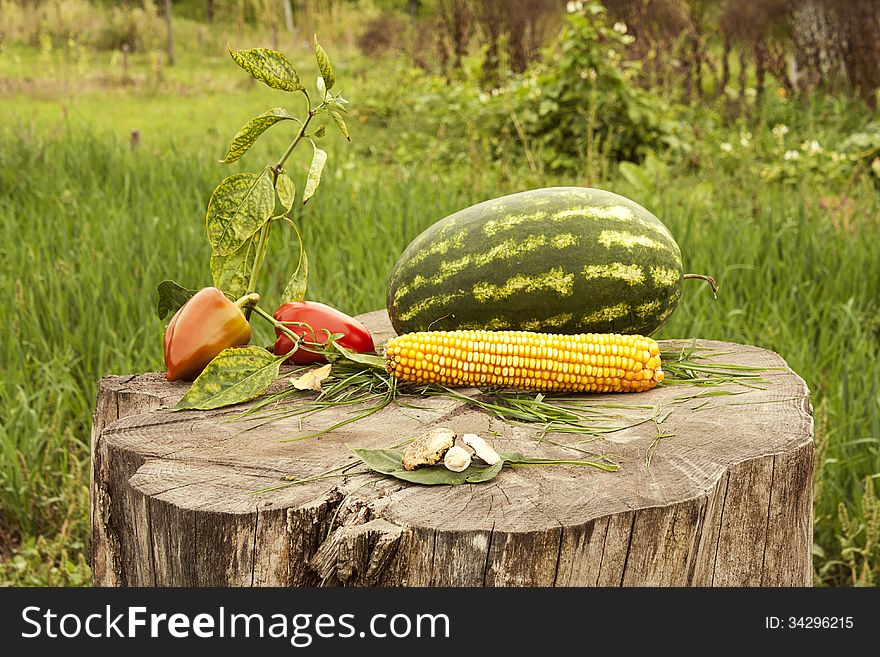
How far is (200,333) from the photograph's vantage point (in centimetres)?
227

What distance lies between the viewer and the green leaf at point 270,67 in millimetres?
2231

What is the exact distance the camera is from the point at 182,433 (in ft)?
6.35

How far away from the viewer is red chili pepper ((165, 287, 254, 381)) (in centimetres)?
226

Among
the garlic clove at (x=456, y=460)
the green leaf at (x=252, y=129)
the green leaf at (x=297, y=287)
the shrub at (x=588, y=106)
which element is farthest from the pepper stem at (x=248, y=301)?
the shrub at (x=588, y=106)

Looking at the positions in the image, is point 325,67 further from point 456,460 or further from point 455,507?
point 455,507

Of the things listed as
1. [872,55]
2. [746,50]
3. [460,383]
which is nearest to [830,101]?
[872,55]

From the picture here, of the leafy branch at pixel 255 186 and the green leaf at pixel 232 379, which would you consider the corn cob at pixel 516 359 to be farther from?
the leafy branch at pixel 255 186

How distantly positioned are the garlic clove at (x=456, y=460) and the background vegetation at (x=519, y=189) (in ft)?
5.10

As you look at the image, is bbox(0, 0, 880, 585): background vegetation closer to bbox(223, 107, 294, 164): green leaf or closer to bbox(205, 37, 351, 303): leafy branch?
bbox(205, 37, 351, 303): leafy branch

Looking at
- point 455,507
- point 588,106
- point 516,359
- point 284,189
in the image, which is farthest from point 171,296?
point 588,106

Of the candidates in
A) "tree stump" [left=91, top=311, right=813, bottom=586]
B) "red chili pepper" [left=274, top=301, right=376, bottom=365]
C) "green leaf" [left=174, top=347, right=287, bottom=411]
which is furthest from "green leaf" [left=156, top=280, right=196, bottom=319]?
"tree stump" [left=91, top=311, right=813, bottom=586]

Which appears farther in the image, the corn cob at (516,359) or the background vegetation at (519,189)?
the background vegetation at (519,189)

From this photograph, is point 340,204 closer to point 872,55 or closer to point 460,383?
point 460,383

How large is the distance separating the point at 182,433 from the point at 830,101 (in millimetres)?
8696
